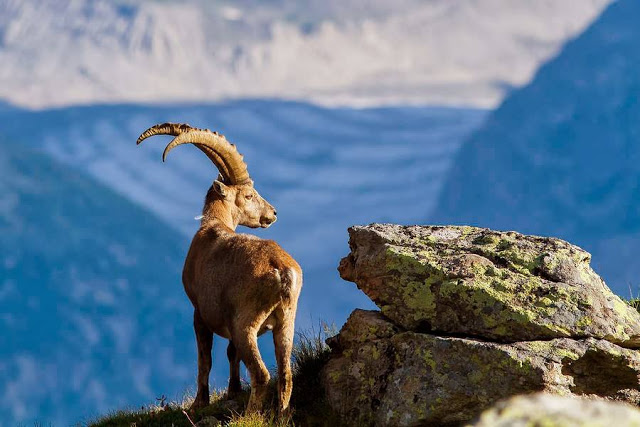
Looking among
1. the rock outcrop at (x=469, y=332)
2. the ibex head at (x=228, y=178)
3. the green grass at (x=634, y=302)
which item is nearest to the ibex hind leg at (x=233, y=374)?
the rock outcrop at (x=469, y=332)

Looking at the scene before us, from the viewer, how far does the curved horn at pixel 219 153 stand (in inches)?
498

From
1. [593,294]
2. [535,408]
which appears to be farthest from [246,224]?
[535,408]

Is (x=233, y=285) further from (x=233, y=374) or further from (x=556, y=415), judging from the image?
(x=556, y=415)

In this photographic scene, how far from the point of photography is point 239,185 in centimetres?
1347

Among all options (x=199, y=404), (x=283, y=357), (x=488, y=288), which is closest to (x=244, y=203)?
(x=199, y=404)

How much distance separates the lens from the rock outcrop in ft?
31.6

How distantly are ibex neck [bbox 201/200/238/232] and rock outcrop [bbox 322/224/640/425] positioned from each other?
2413 mm

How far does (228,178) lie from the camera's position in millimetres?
13406

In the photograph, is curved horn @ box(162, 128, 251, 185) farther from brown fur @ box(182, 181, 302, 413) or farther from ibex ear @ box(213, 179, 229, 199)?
brown fur @ box(182, 181, 302, 413)

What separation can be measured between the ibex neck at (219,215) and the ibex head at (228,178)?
18 millimetres

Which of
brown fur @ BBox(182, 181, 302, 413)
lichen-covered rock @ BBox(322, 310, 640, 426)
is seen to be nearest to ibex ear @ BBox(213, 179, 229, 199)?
brown fur @ BBox(182, 181, 302, 413)

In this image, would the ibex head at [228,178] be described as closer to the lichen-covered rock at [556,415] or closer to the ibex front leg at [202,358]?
the ibex front leg at [202,358]

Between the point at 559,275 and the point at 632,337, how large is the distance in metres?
1.20

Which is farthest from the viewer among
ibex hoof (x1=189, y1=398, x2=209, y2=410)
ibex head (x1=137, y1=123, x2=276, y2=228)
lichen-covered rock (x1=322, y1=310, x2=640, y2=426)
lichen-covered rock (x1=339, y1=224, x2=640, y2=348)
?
ibex head (x1=137, y1=123, x2=276, y2=228)
